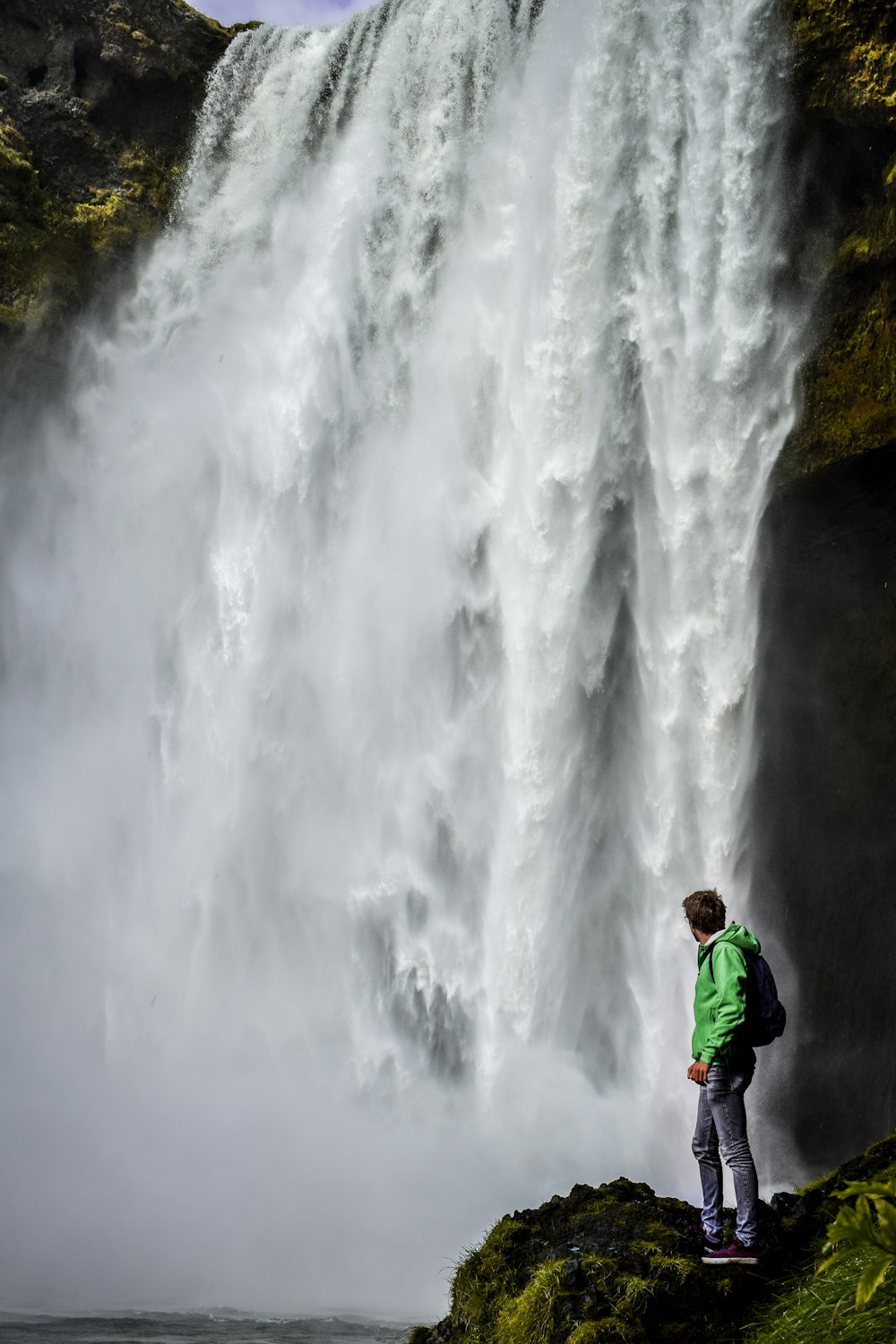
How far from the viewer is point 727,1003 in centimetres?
457

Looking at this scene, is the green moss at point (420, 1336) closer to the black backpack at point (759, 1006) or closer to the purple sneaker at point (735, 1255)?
the purple sneaker at point (735, 1255)

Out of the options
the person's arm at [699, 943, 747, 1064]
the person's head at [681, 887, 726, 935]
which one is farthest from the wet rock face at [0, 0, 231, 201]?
the person's arm at [699, 943, 747, 1064]

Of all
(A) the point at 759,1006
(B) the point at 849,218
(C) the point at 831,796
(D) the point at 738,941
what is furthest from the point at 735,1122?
(B) the point at 849,218

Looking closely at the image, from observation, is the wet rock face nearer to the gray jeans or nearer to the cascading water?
the cascading water

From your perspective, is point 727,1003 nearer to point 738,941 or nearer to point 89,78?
point 738,941

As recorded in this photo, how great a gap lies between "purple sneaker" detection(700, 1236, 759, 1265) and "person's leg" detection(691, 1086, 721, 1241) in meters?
0.08

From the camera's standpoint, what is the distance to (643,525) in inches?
558

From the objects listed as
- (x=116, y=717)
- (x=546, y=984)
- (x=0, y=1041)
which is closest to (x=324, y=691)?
(x=116, y=717)

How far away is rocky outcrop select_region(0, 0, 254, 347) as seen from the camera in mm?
18469

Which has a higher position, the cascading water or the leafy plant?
the cascading water

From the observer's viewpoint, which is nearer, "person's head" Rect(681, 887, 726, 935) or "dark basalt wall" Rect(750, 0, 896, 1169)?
"person's head" Rect(681, 887, 726, 935)

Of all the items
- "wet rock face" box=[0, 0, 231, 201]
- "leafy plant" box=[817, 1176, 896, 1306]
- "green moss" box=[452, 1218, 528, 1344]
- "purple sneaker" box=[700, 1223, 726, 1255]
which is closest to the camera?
"leafy plant" box=[817, 1176, 896, 1306]

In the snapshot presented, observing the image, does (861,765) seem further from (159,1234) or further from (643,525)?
(159,1234)

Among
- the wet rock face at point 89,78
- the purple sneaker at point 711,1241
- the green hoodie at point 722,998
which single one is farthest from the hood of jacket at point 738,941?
the wet rock face at point 89,78
